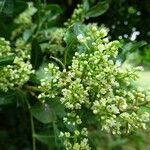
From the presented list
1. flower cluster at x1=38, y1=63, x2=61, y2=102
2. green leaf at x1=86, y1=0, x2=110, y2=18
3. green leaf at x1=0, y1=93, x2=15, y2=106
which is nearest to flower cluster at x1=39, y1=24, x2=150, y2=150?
flower cluster at x1=38, y1=63, x2=61, y2=102

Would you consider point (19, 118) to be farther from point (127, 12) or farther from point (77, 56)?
point (77, 56)

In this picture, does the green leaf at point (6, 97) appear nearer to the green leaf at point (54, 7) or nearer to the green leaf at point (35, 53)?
the green leaf at point (35, 53)

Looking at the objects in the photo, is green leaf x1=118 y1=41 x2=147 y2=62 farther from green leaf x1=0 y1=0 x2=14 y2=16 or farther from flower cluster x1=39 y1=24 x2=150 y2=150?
green leaf x1=0 y1=0 x2=14 y2=16

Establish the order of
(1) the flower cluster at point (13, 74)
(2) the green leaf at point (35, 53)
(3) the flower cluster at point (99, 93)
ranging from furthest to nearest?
(2) the green leaf at point (35, 53) < (1) the flower cluster at point (13, 74) < (3) the flower cluster at point (99, 93)

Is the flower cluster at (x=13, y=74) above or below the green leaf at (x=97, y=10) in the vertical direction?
below

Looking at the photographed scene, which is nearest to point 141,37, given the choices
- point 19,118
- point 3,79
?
point 19,118

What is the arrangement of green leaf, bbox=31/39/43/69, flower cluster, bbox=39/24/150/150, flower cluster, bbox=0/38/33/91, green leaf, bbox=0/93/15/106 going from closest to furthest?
A: flower cluster, bbox=39/24/150/150
flower cluster, bbox=0/38/33/91
green leaf, bbox=0/93/15/106
green leaf, bbox=31/39/43/69

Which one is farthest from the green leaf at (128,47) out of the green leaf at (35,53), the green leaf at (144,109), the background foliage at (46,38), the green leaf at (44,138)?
the green leaf at (44,138)
